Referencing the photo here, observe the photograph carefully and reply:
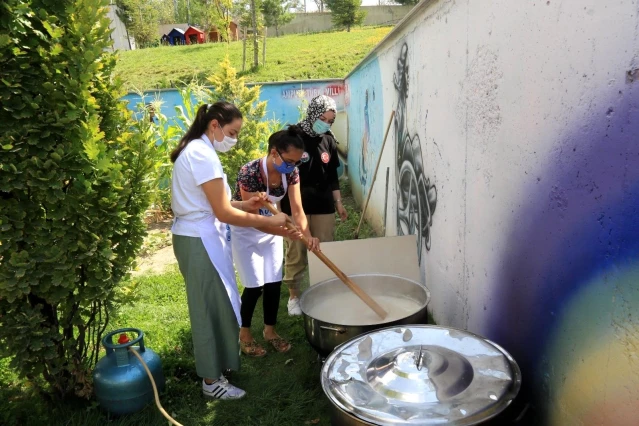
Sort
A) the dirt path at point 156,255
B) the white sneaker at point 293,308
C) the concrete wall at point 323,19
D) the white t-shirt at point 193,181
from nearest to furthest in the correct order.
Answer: the white t-shirt at point 193,181 < the white sneaker at point 293,308 < the dirt path at point 156,255 < the concrete wall at point 323,19

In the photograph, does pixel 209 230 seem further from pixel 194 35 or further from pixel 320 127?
pixel 194 35

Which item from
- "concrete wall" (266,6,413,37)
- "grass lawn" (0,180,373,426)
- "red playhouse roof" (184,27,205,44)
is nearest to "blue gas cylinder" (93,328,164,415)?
"grass lawn" (0,180,373,426)

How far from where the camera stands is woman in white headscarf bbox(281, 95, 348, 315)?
3.85 m

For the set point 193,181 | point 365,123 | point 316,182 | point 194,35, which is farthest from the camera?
point 194,35

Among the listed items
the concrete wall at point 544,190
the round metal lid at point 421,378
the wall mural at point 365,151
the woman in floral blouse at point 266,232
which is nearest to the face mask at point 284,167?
the woman in floral blouse at point 266,232

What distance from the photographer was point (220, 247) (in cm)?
271

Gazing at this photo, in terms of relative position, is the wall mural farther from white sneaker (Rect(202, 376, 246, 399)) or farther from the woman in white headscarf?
white sneaker (Rect(202, 376, 246, 399))

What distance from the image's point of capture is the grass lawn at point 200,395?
2699 mm

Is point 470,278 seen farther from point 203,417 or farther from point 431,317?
point 203,417

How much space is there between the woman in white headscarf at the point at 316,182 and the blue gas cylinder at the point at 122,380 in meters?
1.54

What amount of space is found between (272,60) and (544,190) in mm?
23009

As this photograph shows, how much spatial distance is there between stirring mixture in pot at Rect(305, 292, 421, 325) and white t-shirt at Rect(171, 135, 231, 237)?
3.10 feet

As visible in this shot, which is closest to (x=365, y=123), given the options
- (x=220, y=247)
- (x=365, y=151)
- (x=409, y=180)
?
(x=365, y=151)

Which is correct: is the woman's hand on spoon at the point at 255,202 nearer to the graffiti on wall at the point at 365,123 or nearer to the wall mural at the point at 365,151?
the graffiti on wall at the point at 365,123
